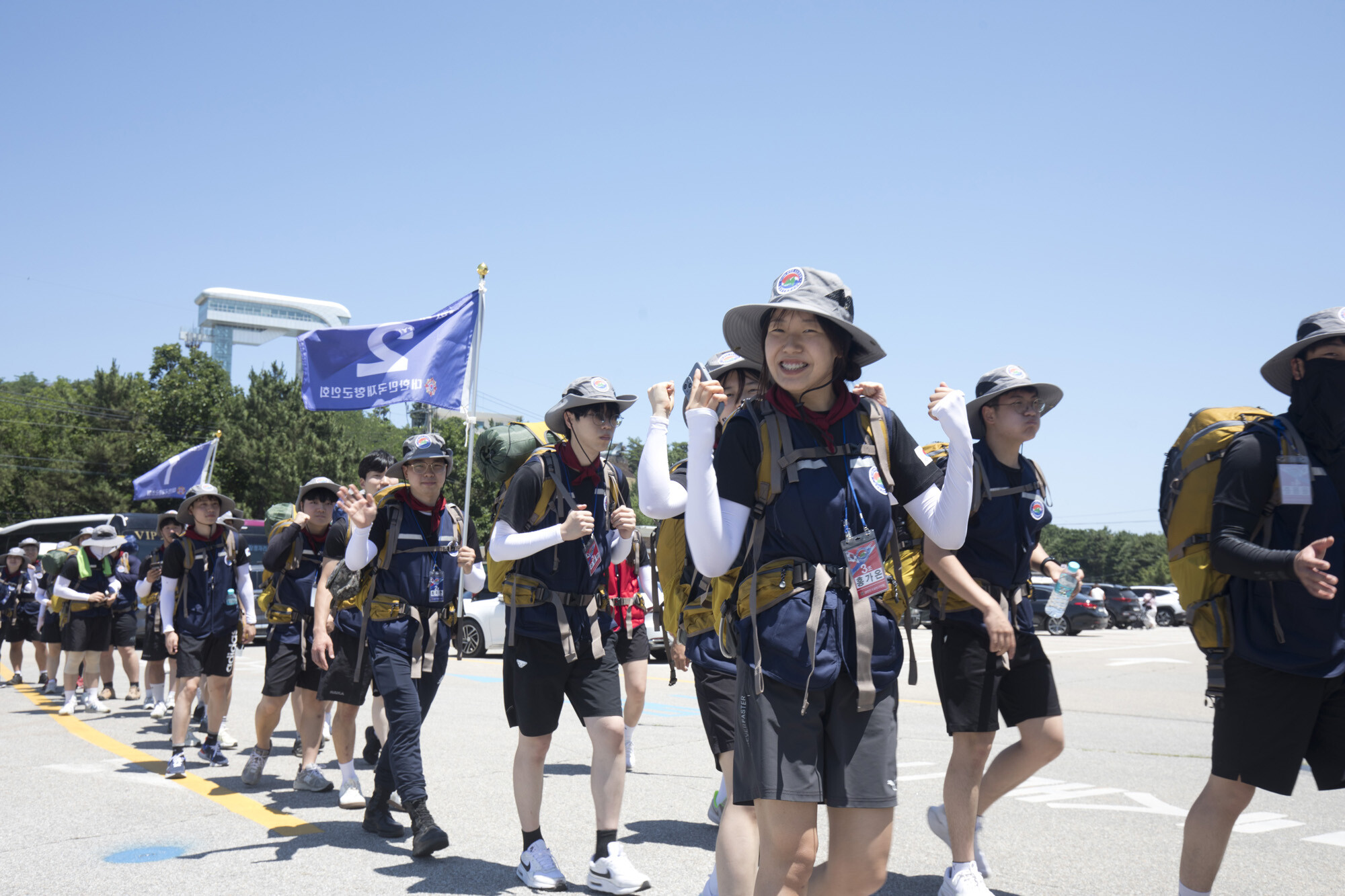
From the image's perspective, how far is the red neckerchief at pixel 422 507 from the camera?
19.2ft

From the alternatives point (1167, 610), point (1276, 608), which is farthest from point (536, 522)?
point (1167, 610)

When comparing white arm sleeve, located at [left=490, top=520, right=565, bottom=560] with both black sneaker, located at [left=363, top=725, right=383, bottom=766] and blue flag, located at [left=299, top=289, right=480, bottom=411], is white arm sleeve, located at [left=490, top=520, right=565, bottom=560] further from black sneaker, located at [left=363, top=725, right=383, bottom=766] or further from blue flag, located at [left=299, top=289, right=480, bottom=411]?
blue flag, located at [left=299, top=289, right=480, bottom=411]

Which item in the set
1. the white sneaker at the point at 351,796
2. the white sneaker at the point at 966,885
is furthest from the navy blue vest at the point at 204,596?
the white sneaker at the point at 966,885

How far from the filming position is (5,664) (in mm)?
19500

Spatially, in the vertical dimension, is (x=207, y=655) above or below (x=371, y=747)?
above

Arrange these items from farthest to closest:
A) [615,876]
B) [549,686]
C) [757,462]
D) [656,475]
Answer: [549,686] < [615,876] < [656,475] < [757,462]

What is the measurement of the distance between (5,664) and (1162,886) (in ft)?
68.6

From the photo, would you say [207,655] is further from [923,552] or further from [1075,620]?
[1075,620]

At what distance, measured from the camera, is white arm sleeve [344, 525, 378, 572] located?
5.58m

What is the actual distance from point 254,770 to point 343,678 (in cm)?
142

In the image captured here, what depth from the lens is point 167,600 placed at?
8.38 m

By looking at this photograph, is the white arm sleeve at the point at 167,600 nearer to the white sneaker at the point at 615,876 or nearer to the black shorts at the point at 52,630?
the white sneaker at the point at 615,876

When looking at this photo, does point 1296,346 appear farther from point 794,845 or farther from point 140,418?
point 140,418

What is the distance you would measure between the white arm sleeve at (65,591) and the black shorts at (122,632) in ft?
3.04
